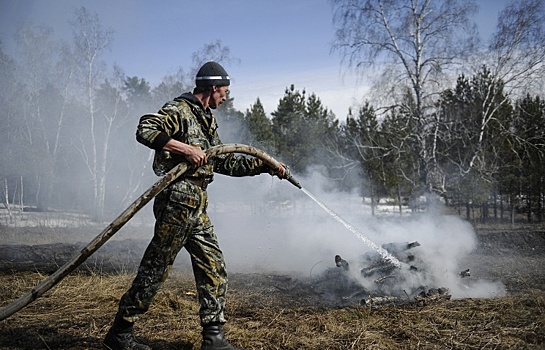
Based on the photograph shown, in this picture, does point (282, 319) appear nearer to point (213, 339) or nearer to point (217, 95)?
point (213, 339)

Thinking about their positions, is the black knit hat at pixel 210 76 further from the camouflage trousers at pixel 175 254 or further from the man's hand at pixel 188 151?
the camouflage trousers at pixel 175 254

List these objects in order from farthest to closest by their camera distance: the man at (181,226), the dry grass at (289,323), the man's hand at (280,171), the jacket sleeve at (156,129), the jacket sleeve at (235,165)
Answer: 1. the man's hand at (280,171)
2. the jacket sleeve at (235,165)
3. the dry grass at (289,323)
4. the man at (181,226)
5. the jacket sleeve at (156,129)

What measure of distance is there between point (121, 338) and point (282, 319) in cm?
160

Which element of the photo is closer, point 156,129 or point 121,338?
point 156,129

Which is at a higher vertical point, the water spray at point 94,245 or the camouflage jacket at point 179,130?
the camouflage jacket at point 179,130

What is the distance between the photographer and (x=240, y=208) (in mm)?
18875

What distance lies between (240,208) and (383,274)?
13090 mm

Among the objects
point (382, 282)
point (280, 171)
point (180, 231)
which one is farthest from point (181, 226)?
point (382, 282)

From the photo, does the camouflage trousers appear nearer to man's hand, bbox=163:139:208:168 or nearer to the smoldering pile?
man's hand, bbox=163:139:208:168

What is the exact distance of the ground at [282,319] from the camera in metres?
3.54

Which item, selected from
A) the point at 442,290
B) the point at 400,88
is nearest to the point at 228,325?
the point at 442,290

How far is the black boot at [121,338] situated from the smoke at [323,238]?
3.43 metres

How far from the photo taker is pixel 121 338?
128 inches

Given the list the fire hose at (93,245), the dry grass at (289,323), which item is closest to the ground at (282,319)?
the dry grass at (289,323)
